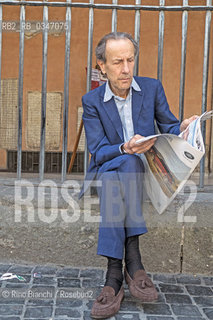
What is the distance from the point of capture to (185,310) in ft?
8.24

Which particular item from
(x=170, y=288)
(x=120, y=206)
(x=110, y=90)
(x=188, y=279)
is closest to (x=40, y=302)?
(x=120, y=206)

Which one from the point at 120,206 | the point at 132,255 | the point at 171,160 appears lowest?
the point at 132,255

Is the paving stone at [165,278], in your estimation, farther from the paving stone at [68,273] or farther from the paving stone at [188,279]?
the paving stone at [68,273]

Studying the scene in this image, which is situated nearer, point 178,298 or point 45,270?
point 178,298

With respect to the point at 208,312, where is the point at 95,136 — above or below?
above

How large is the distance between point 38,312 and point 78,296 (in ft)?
0.99

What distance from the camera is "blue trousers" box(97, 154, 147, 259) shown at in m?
2.49

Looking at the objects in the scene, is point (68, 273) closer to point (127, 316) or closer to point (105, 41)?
point (127, 316)

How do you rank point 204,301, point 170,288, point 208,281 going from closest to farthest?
point 204,301
point 170,288
point 208,281

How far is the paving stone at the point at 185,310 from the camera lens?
8.08 feet

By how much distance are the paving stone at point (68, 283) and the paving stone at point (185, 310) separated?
0.63 meters

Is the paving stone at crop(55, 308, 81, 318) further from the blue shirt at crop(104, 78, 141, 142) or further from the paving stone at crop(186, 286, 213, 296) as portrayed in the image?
the blue shirt at crop(104, 78, 141, 142)

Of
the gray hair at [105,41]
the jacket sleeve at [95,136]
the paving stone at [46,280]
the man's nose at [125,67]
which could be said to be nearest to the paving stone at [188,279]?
the paving stone at [46,280]

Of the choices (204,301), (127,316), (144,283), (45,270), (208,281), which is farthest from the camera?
(45,270)
